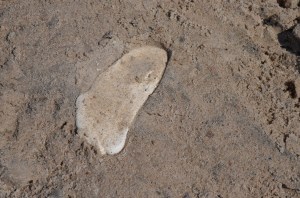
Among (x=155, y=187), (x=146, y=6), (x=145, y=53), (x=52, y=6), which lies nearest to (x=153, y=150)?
(x=155, y=187)

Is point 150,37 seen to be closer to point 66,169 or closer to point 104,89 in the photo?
point 104,89

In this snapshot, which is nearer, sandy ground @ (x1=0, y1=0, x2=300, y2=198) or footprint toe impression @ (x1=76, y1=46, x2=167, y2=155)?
sandy ground @ (x1=0, y1=0, x2=300, y2=198)

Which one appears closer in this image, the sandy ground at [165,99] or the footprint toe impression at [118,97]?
the sandy ground at [165,99]
